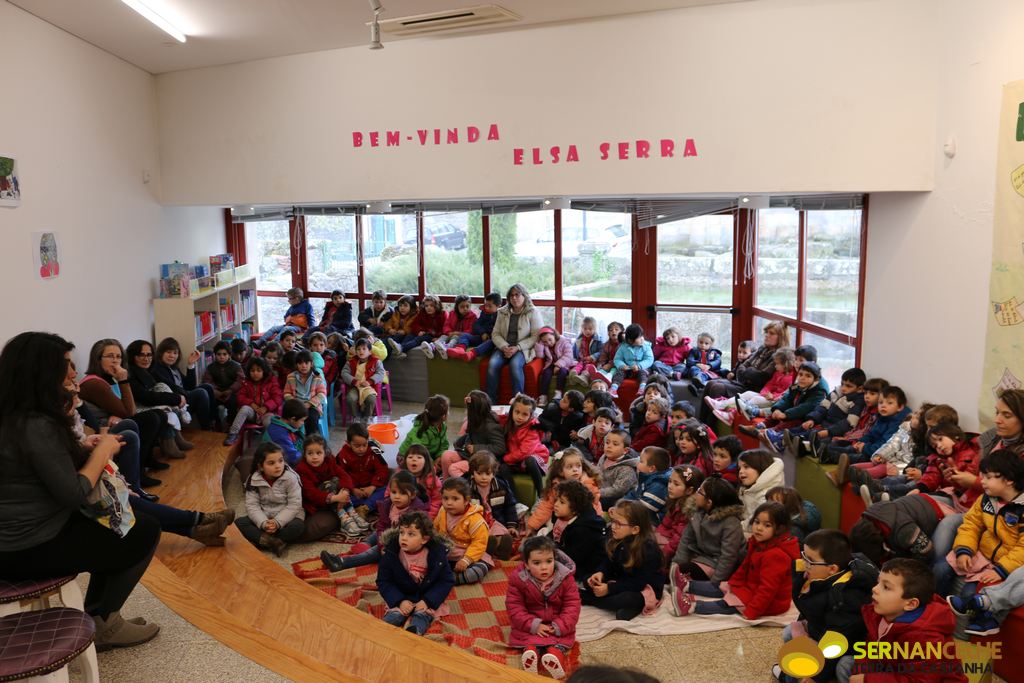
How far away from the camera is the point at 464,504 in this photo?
4.77 m

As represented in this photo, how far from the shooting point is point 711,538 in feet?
15.1

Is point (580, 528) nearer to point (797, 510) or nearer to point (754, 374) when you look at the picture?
point (797, 510)

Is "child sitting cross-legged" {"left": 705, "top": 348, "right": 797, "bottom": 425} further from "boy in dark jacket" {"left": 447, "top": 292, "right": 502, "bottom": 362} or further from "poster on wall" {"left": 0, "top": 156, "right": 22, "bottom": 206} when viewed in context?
"poster on wall" {"left": 0, "top": 156, "right": 22, "bottom": 206}

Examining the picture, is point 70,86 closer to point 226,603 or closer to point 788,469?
point 226,603

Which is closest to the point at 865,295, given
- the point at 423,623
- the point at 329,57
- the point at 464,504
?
the point at 464,504

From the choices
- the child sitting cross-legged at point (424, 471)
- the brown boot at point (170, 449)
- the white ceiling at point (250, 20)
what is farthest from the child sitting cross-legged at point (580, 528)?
the white ceiling at point (250, 20)

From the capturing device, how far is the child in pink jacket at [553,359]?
27.2 ft

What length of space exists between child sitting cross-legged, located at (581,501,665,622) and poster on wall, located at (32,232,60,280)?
192 inches

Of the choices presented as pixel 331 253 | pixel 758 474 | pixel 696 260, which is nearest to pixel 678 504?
pixel 758 474

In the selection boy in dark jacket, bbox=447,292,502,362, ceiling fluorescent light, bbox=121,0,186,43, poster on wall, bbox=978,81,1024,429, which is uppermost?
ceiling fluorescent light, bbox=121,0,186,43

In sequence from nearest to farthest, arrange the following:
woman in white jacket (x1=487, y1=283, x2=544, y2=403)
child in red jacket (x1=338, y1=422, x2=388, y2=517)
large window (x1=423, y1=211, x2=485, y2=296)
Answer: child in red jacket (x1=338, y1=422, x2=388, y2=517) → woman in white jacket (x1=487, y1=283, x2=544, y2=403) → large window (x1=423, y1=211, x2=485, y2=296)

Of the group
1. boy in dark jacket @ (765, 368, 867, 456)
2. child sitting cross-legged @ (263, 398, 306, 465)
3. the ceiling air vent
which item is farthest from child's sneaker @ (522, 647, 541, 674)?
the ceiling air vent

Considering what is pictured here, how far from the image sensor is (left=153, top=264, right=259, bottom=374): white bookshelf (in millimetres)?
8000

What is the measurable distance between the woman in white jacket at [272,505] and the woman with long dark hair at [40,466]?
231cm
